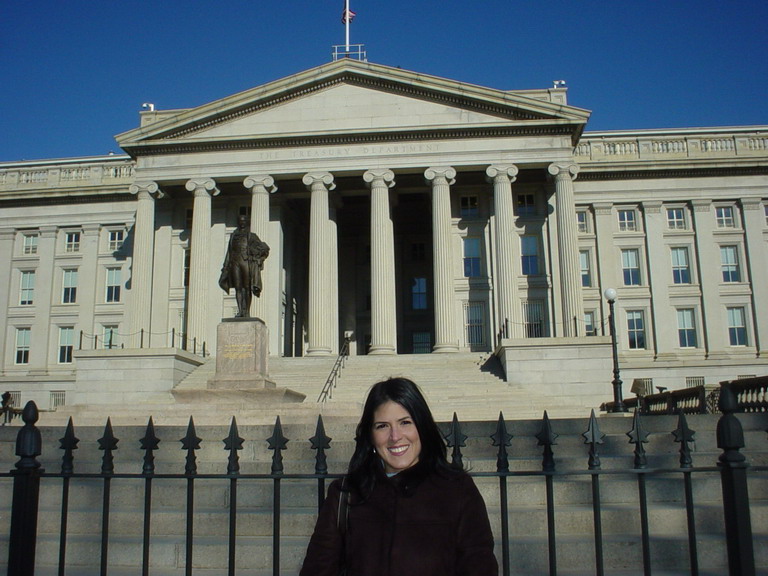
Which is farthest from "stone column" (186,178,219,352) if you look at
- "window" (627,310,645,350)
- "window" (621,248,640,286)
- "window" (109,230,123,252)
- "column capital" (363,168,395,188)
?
"window" (621,248,640,286)

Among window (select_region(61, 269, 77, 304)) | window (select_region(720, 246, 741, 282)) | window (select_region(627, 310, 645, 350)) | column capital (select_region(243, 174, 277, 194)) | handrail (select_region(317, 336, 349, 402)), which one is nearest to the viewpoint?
handrail (select_region(317, 336, 349, 402))

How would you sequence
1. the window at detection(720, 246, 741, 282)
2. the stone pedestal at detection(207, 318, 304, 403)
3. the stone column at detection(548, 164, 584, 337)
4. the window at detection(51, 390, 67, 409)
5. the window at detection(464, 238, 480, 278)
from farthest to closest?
1. the window at detection(51, 390, 67, 409)
2. the window at detection(720, 246, 741, 282)
3. the window at detection(464, 238, 480, 278)
4. the stone column at detection(548, 164, 584, 337)
5. the stone pedestal at detection(207, 318, 304, 403)

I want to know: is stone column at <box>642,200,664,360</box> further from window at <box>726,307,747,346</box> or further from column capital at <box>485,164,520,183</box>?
column capital at <box>485,164,520,183</box>

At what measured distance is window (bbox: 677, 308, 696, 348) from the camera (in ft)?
140

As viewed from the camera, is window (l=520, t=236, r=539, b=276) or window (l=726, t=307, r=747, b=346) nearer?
window (l=520, t=236, r=539, b=276)

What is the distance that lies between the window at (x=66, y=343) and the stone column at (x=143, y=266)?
8856mm

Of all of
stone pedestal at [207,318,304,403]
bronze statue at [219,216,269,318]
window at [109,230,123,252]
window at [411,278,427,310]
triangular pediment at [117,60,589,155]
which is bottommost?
stone pedestal at [207,318,304,403]

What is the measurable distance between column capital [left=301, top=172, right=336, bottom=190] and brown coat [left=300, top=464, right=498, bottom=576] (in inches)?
1389

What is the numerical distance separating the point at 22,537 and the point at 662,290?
4318cm

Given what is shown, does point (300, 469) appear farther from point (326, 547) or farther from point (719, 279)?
point (719, 279)

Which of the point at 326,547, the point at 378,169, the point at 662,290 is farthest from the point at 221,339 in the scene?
the point at 662,290

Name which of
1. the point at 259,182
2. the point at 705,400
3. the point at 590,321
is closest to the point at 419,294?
the point at 590,321

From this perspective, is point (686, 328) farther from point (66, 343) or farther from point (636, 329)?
point (66, 343)

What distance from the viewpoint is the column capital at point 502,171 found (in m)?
37.7
